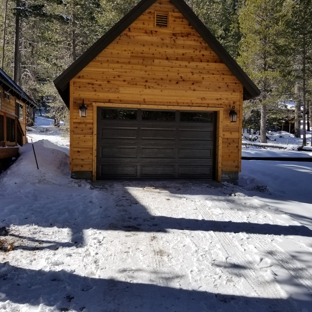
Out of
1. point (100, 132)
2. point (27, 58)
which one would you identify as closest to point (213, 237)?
point (100, 132)

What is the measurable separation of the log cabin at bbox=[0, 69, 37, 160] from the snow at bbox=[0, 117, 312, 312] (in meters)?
5.01

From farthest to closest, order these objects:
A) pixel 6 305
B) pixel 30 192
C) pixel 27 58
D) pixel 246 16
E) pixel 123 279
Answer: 1. pixel 27 58
2. pixel 246 16
3. pixel 30 192
4. pixel 123 279
5. pixel 6 305

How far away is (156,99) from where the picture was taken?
907 centimetres

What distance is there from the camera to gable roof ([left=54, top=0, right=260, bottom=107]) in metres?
8.41

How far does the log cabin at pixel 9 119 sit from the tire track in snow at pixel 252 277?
9.66 meters

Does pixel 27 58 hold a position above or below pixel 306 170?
above

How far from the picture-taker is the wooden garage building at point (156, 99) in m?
8.76

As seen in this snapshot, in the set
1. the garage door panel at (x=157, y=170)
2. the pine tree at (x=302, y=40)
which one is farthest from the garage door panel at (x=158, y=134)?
the pine tree at (x=302, y=40)

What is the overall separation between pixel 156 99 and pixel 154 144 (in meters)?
1.45

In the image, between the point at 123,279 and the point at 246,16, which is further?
the point at 246,16

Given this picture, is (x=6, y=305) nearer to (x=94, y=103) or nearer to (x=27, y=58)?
(x=94, y=103)

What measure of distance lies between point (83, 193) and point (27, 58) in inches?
966

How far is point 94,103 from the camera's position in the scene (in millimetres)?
8766

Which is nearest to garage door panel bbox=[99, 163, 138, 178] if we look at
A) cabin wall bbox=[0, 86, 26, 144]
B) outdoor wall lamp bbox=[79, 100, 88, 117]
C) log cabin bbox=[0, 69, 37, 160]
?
outdoor wall lamp bbox=[79, 100, 88, 117]
